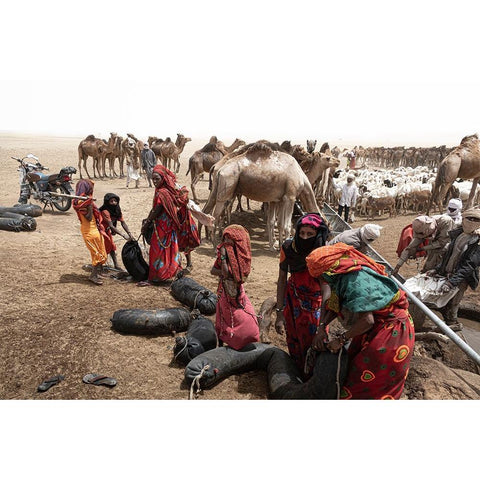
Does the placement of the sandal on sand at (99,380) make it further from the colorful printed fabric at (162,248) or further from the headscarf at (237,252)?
the colorful printed fabric at (162,248)

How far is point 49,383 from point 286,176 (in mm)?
6115

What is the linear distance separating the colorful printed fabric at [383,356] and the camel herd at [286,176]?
5544 millimetres

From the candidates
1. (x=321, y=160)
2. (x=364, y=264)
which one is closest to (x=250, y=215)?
(x=321, y=160)

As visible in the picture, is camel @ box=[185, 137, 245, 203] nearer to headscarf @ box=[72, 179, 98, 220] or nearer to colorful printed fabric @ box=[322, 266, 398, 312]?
headscarf @ box=[72, 179, 98, 220]

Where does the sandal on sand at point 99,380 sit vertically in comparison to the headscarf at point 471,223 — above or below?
below

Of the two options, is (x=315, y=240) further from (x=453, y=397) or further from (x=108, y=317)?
(x=108, y=317)

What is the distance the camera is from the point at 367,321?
94.1 inches

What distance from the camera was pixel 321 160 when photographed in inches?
380

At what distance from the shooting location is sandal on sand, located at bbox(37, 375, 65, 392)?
317 centimetres

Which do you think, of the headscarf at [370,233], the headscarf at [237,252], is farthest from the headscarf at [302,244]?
the headscarf at [370,233]

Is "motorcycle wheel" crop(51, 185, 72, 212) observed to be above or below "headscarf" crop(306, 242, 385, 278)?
below

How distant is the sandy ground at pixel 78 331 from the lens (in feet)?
10.8

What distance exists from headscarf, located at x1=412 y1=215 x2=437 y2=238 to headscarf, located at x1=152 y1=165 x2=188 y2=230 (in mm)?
3384

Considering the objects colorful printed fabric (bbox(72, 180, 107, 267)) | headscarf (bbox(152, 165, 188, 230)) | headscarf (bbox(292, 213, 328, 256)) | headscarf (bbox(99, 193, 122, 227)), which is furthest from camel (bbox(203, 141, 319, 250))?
headscarf (bbox(292, 213, 328, 256))
